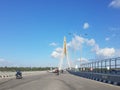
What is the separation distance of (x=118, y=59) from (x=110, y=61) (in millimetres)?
3435

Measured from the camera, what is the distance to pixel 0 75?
70.4 meters

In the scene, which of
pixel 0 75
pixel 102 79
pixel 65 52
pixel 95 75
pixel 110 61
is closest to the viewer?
pixel 110 61

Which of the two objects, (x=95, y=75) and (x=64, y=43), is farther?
(x=64, y=43)

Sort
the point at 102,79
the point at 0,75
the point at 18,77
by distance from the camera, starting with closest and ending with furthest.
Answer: the point at 102,79, the point at 18,77, the point at 0,75

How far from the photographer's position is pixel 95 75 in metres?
44.9

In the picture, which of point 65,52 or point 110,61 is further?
point 65,52

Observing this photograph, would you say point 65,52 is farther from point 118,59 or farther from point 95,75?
point 118,59

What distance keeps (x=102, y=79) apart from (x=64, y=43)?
267 feet

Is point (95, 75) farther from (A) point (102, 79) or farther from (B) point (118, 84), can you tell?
(B) point (118, 84)

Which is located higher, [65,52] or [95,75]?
[65,52]

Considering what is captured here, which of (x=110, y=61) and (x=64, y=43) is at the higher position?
(x=64, y=43)

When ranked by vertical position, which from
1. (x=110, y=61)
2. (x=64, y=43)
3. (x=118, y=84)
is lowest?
(x=118, y=84)

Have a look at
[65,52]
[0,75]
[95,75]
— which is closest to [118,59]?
[95,75]

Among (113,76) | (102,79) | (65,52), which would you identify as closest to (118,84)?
(113,76)
